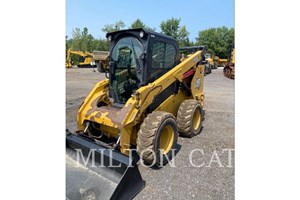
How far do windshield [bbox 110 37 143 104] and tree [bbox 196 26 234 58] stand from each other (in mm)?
36668

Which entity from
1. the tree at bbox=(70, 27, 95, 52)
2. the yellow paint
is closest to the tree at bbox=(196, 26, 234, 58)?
the tree at bbox=(70, 27, 95, 52)

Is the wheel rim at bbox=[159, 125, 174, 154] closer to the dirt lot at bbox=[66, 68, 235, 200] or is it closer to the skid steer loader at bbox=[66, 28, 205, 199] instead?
the skid steer loader at bbox=[66, 28, 205, 199]

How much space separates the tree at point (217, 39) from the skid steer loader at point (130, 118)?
36.3m

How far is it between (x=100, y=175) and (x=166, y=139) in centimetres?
117

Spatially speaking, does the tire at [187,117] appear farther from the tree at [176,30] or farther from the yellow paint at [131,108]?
the tree at [176,30]

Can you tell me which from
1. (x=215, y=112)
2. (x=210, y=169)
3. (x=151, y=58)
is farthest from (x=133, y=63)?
(x=215, y=112)

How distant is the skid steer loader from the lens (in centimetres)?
273

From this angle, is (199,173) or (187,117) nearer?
(199,173)

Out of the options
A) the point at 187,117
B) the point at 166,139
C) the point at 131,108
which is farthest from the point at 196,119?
the point at 131,108

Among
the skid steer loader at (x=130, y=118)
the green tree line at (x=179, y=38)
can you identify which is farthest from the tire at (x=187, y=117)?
the green tree line at (x=179, y=38)

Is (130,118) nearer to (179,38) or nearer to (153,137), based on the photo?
(153,137)

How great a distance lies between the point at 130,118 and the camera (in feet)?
10.5

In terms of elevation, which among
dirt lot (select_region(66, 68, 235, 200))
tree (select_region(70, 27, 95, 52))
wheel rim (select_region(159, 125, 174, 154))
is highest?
tree (select_region(70, 27, 95, 52))

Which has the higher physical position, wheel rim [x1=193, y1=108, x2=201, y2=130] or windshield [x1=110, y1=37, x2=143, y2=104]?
windshield [x1=110, y1=37, x2=143, y2=104]
